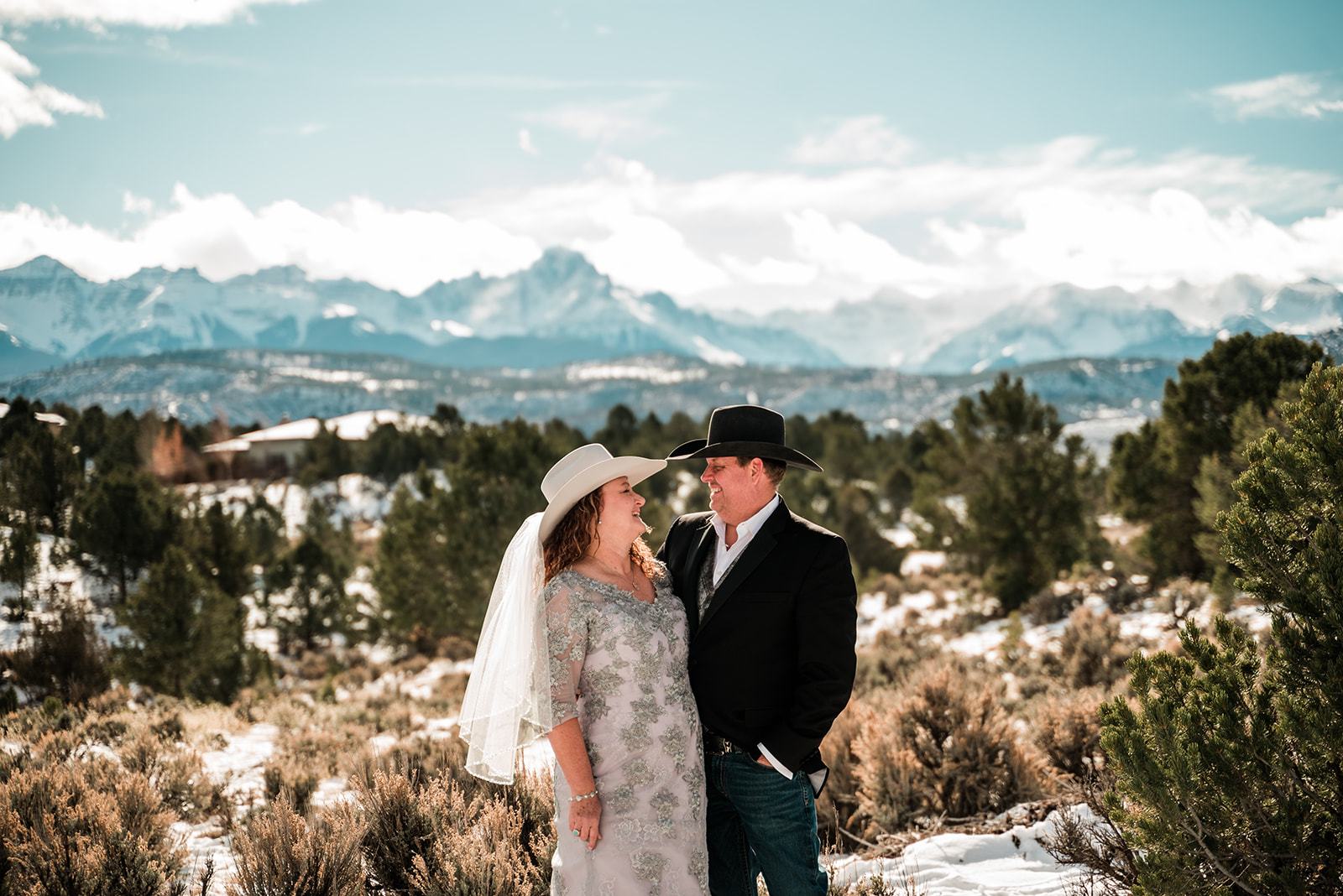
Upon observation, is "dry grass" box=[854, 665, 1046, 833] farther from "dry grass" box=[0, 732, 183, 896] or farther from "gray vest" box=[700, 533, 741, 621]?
"dry grass" box=[0, 732, 183, 896]

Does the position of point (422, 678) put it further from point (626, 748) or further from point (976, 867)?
point (626, 748)

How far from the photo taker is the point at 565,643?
344 cm

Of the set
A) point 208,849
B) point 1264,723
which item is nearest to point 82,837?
point 208,849

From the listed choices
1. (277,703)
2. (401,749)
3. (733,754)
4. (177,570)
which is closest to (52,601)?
(177,570)

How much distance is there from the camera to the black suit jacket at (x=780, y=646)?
135 inches

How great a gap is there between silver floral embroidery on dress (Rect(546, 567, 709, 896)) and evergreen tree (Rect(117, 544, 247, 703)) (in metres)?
18.2

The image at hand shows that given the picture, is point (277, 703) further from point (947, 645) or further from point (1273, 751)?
point (1273, 751)

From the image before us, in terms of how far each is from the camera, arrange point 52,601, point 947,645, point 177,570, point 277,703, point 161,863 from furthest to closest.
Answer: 1. point 52,601
2. point 177,570
3. point 947,645
4. point 277,703
5. point 161,863

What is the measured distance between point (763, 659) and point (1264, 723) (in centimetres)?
192

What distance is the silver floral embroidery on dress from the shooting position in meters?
3.46

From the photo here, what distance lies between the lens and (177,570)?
748 inches

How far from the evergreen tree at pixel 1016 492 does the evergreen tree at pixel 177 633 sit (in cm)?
1805

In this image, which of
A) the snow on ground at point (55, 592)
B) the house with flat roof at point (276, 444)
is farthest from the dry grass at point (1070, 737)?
the house with flat roof at point (276, 444)

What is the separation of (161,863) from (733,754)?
3.21m
